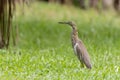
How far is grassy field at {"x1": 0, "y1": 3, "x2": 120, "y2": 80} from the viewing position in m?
10.2

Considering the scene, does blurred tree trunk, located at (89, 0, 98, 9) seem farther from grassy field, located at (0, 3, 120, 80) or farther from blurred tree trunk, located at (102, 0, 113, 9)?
grassy field, located at (0, 3, 120, 80)

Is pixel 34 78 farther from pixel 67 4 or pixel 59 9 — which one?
pixel 67 4

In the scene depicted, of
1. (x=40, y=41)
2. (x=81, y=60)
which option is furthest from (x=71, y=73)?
(x=40, y=41)

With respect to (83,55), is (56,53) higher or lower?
lower

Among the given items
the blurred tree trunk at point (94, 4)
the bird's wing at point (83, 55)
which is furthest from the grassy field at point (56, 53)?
the blurred tree trunk at point (94, 4)

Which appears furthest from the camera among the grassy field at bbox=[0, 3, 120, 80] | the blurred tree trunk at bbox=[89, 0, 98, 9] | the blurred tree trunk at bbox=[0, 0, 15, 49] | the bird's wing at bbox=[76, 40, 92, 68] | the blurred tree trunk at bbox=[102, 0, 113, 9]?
the blurred tree trunk at bbox=[102, 0, 113, 9]

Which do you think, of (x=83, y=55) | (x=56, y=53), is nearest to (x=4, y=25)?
(x=56, y=53)

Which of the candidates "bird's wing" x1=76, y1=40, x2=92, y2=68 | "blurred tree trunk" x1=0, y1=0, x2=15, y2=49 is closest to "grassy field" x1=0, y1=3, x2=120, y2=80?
"bird's wing" x1=76, y1=40, x2=92, y2=68

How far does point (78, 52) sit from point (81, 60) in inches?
7.4

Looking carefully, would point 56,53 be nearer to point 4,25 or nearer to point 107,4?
point 4,25

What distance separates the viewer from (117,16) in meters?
27.3

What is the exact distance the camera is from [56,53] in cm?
1307

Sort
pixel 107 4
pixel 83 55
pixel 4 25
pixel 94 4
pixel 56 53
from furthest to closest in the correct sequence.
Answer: pixel 107 4, pixel 94 4, pixel 4 25, pixel 56 53, pixel 83 55

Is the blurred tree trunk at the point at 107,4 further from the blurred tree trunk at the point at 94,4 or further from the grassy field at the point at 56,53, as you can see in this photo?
the grassy field at the point at 56,53
